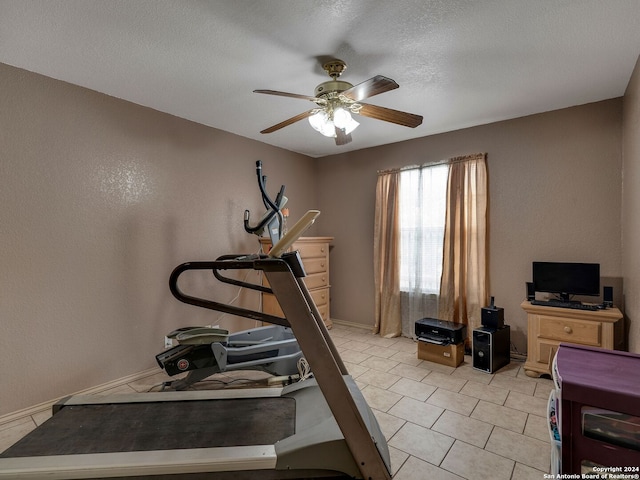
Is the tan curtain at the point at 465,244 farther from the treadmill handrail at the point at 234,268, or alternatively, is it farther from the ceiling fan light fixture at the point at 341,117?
the treadmill handrail at the point at 234,268

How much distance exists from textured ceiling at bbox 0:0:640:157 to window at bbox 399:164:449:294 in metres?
1.05

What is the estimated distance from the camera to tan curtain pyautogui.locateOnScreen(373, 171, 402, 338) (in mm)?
4203

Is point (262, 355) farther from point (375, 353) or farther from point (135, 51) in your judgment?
point (135, 51)

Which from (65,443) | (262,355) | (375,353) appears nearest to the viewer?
(65,443)

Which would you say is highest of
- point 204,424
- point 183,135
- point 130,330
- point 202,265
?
point 183,135

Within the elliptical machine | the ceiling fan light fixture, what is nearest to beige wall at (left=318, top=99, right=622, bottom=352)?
the ceiling fan light fixture

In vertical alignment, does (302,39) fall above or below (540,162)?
above

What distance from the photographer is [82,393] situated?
264cm

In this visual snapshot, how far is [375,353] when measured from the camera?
3.64 meters

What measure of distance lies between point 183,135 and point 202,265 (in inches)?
90.1

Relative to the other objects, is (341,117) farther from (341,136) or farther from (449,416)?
Answer: (449,416)

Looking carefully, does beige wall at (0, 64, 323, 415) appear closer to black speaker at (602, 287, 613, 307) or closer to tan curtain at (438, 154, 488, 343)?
tan curtain at (438, 154, 488, 343)

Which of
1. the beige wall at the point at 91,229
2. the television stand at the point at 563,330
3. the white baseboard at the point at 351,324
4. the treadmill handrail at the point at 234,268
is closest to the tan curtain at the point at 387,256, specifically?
the white baseboard at the point at 351,324

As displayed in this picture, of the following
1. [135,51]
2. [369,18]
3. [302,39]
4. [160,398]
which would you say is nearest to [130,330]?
[160,398]
